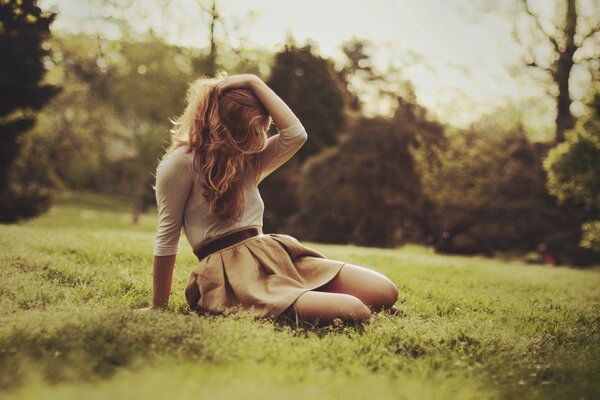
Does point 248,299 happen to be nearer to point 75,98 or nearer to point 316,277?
point 316,277

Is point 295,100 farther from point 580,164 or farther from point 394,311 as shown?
point 394,311

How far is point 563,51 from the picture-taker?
20.0m

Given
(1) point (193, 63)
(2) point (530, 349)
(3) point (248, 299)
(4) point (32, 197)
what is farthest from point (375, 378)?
(1) point (193, 63)

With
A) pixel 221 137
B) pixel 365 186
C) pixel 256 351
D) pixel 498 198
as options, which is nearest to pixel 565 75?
pixel 498 198

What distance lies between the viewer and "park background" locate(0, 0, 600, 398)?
285cm

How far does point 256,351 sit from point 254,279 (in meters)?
0.81

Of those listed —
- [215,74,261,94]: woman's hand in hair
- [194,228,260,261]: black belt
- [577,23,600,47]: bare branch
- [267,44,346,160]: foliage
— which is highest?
[577,23,600,47]: bare branch

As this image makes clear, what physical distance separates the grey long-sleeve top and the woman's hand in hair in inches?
18.7

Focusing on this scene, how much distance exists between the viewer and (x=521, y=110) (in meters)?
26.5

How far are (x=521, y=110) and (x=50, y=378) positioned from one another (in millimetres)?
27991

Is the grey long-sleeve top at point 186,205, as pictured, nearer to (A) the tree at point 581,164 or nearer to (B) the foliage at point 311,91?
(A) the tree at point 581,164

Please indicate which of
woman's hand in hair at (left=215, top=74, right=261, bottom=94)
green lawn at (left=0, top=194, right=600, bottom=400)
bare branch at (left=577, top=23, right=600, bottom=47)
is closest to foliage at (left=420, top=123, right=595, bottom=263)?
bare branch at (left=577, top=23, right=600, bottom=47)

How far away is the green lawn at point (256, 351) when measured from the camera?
2.38 metres

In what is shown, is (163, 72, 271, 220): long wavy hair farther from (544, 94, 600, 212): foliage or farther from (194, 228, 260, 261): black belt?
(544, 94, 600, 212): foliage
